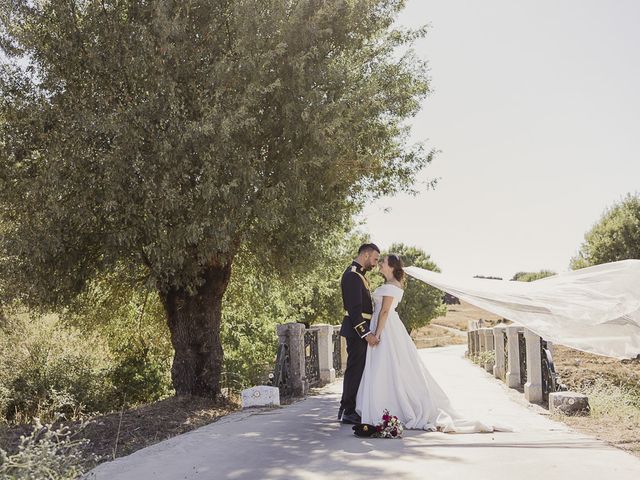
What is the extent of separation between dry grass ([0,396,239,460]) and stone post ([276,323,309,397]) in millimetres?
1717

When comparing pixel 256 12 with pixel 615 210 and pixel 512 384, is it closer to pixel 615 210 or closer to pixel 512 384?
pixel 512 384

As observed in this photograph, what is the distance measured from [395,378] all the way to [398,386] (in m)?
0.12

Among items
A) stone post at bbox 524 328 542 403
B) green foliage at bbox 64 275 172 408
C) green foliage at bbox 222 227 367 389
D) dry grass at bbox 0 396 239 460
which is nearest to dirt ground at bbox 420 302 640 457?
stone post at bbox 524 328 542 403

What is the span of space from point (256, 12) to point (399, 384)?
23.8 ft

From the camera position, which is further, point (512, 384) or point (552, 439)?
point (512, 384)

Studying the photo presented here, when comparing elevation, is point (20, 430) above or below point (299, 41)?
below

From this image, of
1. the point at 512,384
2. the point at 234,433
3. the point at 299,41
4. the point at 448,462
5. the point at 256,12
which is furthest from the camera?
the point at 512,384

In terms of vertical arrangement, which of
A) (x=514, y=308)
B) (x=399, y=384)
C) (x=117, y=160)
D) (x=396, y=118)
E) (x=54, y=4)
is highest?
(x=54, y=4)

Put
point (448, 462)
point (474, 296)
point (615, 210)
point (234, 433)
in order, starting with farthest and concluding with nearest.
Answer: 1. point (615, 210)
2. point (474, 296)
3. point (234, 433)
4. point (448, 462)

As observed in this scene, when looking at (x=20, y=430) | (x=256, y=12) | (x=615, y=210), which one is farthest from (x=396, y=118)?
(x=615, y=210)

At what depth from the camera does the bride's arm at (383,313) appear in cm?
933

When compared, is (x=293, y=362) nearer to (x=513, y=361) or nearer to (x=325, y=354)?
(x=325, y=354)

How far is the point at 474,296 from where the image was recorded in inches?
396

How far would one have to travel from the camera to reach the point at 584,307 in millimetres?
9625
